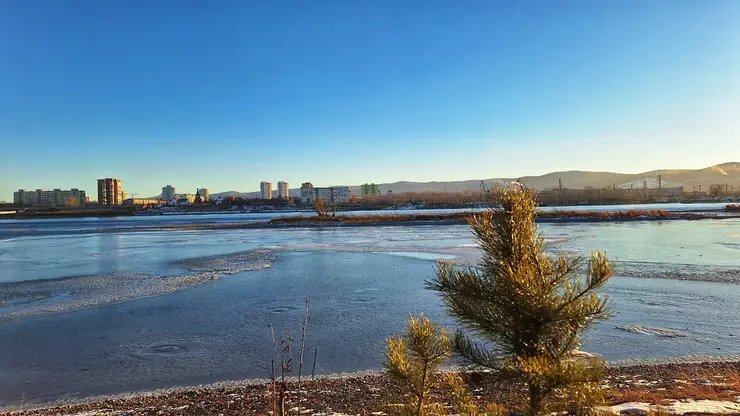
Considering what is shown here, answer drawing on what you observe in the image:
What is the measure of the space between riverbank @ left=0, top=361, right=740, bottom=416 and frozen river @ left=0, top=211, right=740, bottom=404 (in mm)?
558

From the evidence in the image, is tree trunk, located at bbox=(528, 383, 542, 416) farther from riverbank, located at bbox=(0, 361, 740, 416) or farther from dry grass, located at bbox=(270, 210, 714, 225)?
dry grass, located at bbox=(270, 210, 714, 225)

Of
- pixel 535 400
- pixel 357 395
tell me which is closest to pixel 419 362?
pixel 535 400

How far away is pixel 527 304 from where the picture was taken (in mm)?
2113

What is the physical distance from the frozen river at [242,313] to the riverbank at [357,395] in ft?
1.83

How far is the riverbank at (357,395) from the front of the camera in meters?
5.22

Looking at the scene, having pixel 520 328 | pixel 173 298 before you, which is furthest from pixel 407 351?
pixel 173 298

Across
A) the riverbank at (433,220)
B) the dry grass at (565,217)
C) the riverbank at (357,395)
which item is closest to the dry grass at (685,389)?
the riverbank at (357,395)

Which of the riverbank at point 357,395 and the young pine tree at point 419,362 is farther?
the riverbank at point 357,395

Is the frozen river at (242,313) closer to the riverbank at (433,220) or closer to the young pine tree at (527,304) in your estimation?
the young pine tree at (527,304)

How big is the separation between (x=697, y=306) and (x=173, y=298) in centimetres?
1352

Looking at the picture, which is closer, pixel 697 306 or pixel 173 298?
pixel 697 306

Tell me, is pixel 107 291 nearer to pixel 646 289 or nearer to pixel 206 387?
pixel 206 387

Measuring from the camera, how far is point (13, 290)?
15.0m

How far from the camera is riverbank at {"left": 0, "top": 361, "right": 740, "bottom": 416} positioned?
5.22m
